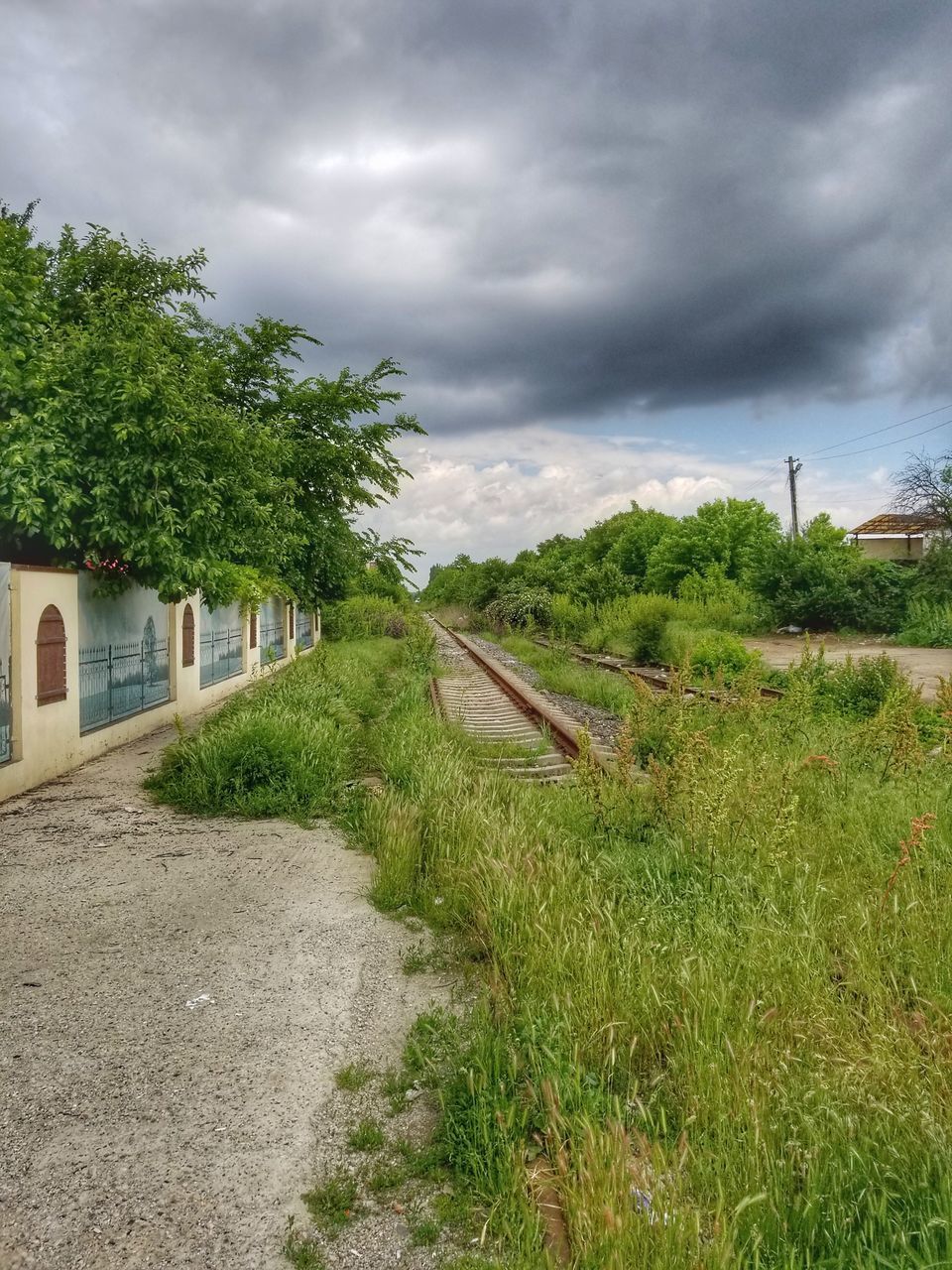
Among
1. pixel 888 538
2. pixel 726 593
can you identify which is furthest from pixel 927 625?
pixel 888 538

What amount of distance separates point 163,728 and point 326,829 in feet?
21.0

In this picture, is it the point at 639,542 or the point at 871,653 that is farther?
the point at 639,542

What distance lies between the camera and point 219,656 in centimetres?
1520

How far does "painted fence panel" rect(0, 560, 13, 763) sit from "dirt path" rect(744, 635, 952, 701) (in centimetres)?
1168

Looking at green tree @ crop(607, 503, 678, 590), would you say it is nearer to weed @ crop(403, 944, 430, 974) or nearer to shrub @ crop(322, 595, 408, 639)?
shrub @ crop(322, 595, 408, 639)

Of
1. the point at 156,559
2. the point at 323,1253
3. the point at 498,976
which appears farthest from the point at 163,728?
the point at 323,1253

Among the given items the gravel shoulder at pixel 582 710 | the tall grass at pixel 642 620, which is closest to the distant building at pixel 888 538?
the tall grass at pixel 642 620

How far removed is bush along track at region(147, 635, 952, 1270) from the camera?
86.3 inches

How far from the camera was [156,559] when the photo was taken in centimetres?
912

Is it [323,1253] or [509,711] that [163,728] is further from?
[323,1253]

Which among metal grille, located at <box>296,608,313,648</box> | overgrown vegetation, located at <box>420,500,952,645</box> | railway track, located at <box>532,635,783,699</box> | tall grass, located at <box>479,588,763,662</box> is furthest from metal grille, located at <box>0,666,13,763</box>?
metal grille, located at <box>296,608,313,648</box>

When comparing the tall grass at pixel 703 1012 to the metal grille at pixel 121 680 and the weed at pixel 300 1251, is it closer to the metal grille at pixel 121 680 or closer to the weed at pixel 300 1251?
the weed at pixel 300 1251

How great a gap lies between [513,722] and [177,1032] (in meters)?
7.54

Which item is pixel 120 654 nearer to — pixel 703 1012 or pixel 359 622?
pixel 703 1012
